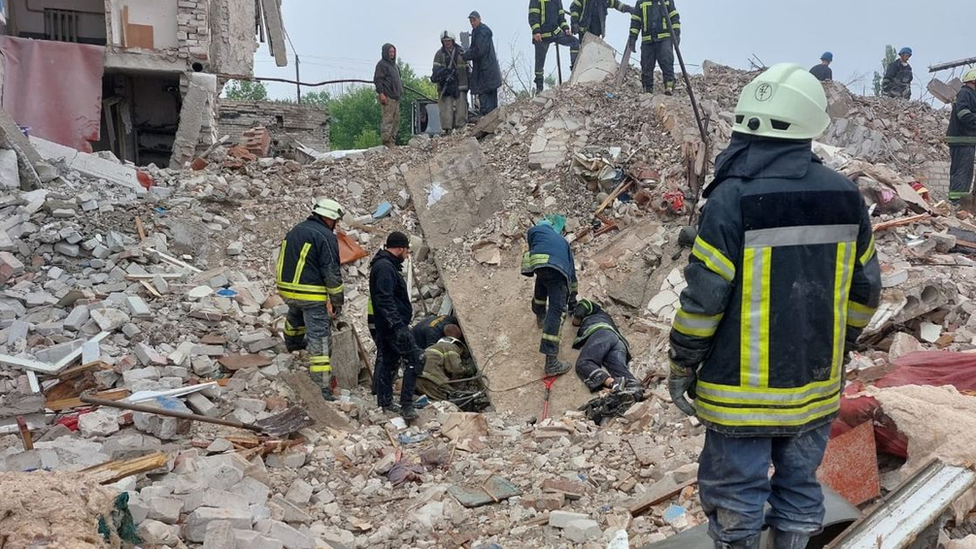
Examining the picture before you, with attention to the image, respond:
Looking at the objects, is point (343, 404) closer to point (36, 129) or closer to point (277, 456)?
point (277, 456)

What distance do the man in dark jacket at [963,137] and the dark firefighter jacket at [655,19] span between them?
146 inches

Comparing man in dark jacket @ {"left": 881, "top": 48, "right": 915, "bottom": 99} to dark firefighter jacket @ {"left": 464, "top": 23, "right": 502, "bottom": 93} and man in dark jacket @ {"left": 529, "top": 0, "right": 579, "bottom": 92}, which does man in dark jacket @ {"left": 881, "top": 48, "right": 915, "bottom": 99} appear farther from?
dark firefighter jacket @ {"left": 464, "top": 23, "right": 502, "bottom": 93}

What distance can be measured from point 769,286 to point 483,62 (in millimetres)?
10212

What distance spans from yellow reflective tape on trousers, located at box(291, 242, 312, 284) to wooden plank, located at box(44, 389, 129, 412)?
1.53 meters

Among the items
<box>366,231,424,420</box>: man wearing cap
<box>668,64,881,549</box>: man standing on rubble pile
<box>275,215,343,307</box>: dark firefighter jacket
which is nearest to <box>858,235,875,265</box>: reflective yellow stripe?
<box>668,64,881,549</box>: man standing on rubble pile

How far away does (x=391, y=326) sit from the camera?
611cm

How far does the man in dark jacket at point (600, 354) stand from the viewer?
252 inches

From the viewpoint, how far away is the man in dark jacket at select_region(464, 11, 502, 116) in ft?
38.7

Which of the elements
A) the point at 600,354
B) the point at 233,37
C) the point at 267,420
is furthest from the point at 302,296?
the point at 233,37

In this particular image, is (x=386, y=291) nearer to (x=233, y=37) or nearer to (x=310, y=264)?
(x=310, y=264)

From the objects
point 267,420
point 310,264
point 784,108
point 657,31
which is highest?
point 657,31

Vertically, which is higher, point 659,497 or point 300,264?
point 300,264

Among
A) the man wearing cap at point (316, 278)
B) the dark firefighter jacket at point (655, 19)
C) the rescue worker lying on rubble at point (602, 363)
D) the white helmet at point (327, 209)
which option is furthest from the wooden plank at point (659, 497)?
the dark firefighter jacket at point (655, 19)

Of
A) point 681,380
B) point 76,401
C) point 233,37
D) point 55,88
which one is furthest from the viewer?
point 233,37
